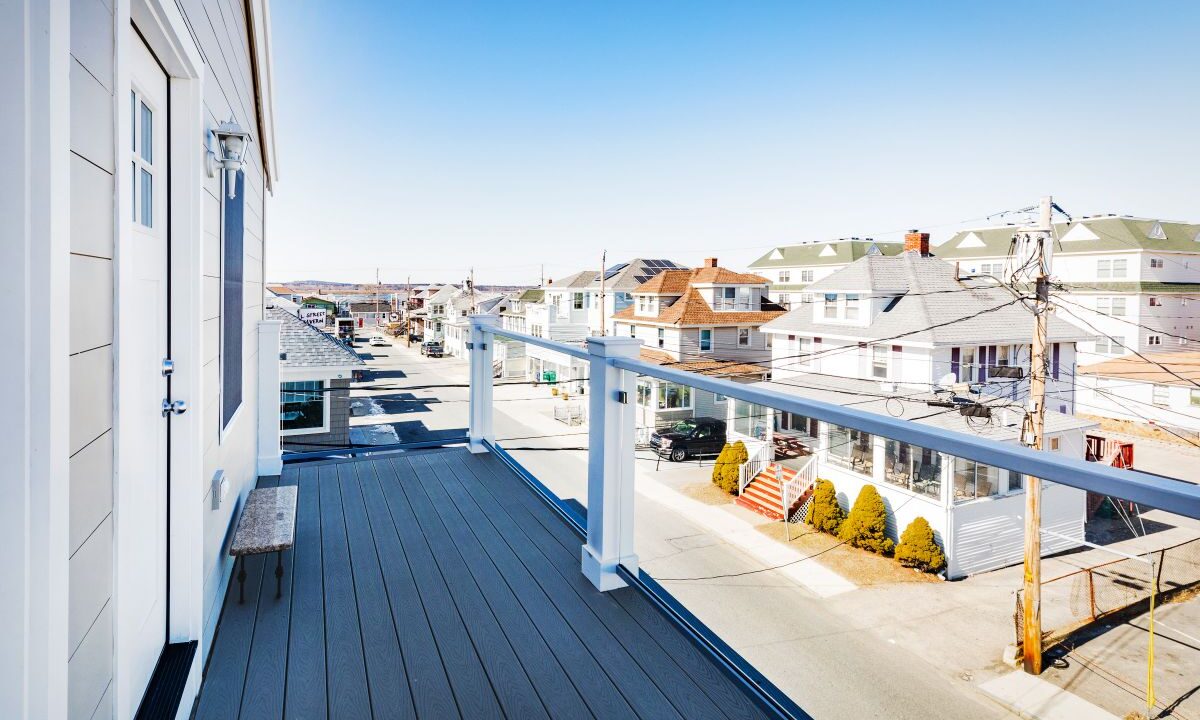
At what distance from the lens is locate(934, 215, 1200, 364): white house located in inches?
1007

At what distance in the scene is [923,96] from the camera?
32.3m

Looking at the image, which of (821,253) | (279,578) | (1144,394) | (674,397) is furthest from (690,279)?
(279,578)

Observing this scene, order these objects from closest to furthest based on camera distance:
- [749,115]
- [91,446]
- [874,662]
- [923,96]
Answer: [91,446], [874,662], [923,96], [749,115]

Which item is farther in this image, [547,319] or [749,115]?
[749,115]

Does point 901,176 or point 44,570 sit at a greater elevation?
point 901,176

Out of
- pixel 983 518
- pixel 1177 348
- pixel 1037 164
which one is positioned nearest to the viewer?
pixel 983 518

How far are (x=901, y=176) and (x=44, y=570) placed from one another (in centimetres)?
4826

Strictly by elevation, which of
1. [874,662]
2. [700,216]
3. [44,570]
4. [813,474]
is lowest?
[874,662]

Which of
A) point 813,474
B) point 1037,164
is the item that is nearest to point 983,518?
point 813,474

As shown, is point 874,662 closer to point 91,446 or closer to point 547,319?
point 91,446

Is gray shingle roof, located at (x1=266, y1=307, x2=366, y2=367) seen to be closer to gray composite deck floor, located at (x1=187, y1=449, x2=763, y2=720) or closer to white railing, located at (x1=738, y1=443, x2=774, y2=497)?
white railing, located at (x1=738, y1=443, x2=774, y2=497)

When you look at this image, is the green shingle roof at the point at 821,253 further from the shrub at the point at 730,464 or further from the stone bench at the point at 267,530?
the stone bench at the point at 267,530

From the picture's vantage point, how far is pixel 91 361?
1156 mm

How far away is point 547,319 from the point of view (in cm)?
3262
